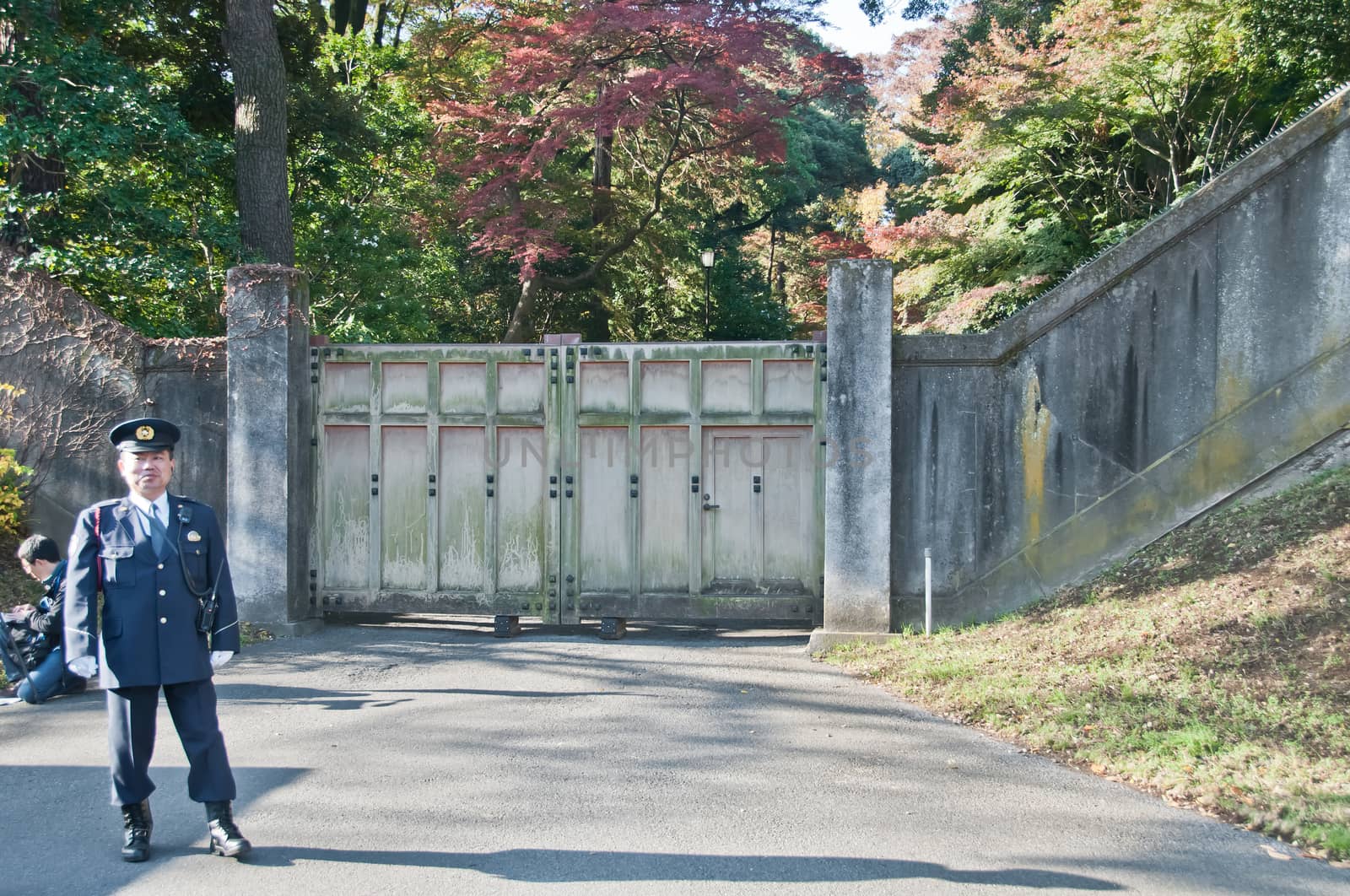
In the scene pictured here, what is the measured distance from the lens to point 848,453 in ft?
28.5

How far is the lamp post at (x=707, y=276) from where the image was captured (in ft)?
82.8

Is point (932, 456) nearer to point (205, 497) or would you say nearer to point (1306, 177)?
point (1306, 177)

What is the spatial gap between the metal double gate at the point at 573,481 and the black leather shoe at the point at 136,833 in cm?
487

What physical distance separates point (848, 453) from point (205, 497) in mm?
5694

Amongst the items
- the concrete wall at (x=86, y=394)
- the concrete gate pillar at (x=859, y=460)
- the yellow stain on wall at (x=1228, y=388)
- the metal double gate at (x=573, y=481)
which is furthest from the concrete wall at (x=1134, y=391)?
the concrete wall at (x=86, y=394)

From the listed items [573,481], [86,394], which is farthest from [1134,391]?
[86,394]

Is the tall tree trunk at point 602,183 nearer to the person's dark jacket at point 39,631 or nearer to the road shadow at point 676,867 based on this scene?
the person's dark jacket at point 39,631

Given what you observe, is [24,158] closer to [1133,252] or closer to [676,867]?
[676,867]

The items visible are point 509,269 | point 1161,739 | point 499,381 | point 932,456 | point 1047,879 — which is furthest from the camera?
point 509,269

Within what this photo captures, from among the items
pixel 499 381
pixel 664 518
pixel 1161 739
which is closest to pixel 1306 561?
pixel 1161 739

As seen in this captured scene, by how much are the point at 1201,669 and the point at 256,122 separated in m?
11.7

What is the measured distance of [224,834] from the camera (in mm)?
4492

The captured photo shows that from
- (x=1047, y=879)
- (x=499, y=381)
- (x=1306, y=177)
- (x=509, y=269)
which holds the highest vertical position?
(x=509, y=269)

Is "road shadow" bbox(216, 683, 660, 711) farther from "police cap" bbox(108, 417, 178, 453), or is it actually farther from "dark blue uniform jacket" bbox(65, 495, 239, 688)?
"police cap" bbox(108, 417, 178, 453)
